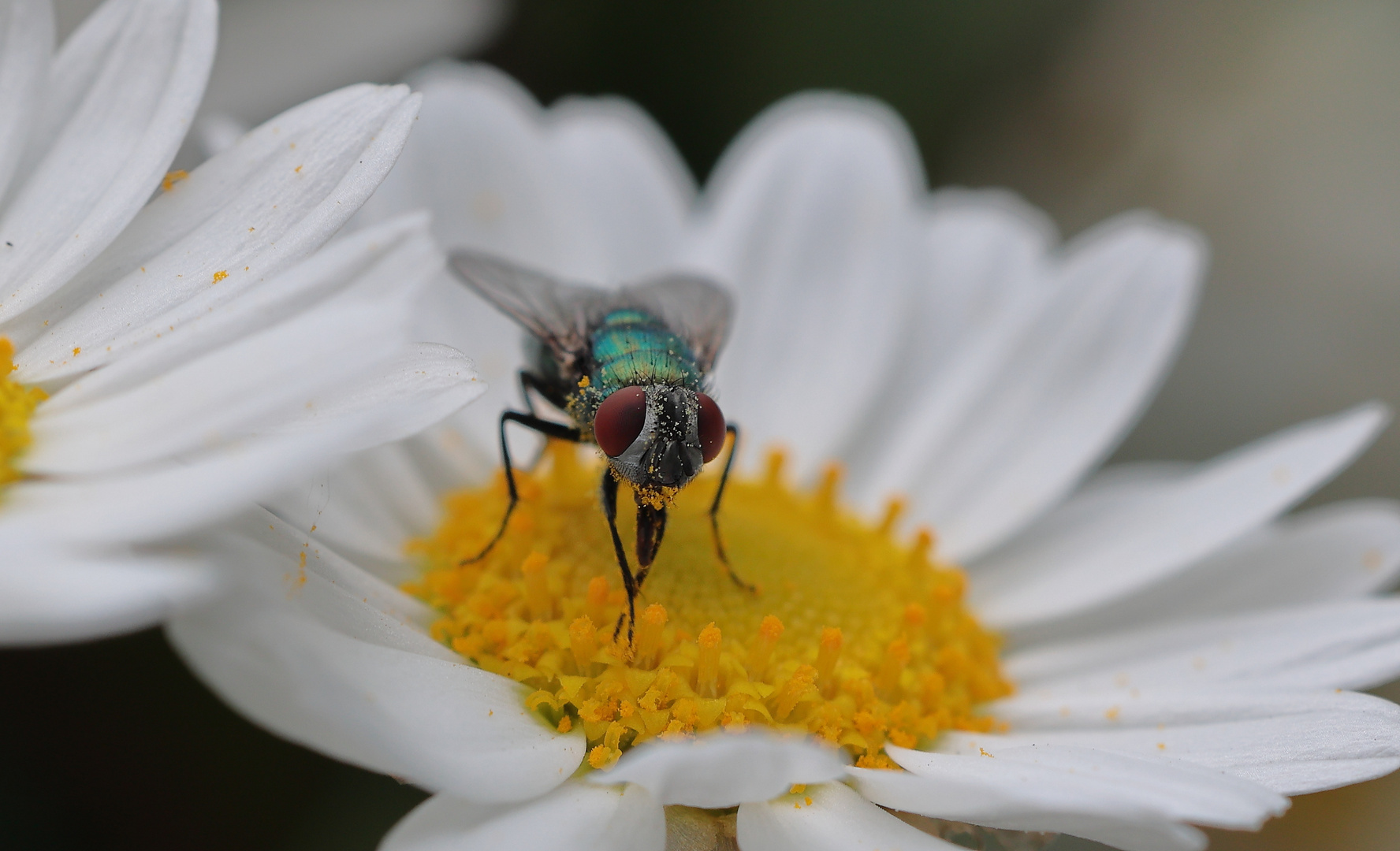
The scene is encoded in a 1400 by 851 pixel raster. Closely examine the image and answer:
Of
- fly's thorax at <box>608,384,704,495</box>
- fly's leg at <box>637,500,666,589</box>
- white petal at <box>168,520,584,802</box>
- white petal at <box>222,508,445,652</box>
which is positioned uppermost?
fly's thorax at <box>608,384,704,495</box>

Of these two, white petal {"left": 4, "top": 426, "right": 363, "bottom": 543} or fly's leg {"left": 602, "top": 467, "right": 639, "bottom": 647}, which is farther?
fly's leg {"left": 602, "top": 467, "right": 639, "bottom": 647}

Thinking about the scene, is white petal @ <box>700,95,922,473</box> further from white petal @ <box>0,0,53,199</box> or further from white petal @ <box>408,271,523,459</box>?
white petal @ <box>0,0,53,199</box>

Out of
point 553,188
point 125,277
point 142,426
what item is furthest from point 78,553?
point 553,188

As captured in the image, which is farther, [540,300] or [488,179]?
[488,179]

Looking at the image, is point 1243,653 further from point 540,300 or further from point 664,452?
point 540,300

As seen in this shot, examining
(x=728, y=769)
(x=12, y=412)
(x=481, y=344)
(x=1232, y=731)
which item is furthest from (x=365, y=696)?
(x=481, y=344)

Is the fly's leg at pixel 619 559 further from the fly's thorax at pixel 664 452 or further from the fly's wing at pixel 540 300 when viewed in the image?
the fly's wing at pixel 540 300

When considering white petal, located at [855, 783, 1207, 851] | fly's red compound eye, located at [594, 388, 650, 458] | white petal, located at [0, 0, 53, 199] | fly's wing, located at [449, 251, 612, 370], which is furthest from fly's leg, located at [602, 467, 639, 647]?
white petal, located at [0, 0, 53, 199]
